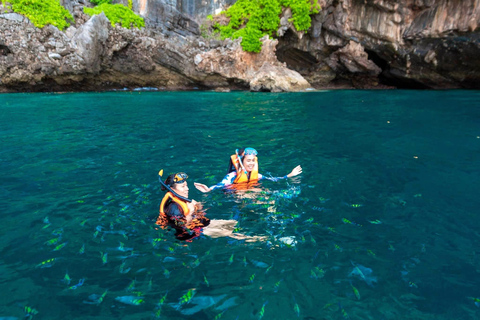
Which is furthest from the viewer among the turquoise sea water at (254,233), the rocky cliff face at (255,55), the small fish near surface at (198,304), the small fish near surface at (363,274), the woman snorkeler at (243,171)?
the rocky cliff face at (255,55)

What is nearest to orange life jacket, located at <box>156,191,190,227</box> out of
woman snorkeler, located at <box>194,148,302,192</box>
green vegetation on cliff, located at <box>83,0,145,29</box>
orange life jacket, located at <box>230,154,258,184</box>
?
woman snorkeler, located at <box>194,148,302,192</box>

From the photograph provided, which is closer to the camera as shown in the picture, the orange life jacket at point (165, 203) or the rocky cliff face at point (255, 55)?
the orange life jacket at point (165, 203)

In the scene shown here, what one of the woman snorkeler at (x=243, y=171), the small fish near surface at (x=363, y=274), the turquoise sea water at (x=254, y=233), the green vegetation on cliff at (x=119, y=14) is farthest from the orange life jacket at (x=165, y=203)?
the green vegetation on cliff at (x=119, y=14)

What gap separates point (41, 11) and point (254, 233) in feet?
104

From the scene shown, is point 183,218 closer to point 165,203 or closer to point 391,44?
point 165,203

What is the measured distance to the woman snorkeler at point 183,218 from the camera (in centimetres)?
470

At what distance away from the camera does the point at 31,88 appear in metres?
29.1

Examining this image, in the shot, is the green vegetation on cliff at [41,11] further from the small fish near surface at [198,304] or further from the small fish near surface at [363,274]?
the small fish near surface at [363,274]

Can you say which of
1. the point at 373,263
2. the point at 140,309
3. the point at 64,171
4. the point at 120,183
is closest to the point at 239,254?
the point at 140,309

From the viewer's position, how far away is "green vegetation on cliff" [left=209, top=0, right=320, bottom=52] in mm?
31062

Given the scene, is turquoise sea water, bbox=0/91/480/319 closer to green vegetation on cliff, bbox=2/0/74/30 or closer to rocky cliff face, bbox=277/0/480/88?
rocky cliff face, bbox=277/0/480/88

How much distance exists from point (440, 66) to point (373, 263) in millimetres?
29668

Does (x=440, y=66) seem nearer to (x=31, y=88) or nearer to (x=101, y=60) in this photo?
(x=101, y=60)

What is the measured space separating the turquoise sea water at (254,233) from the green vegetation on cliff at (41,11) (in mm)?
21558
